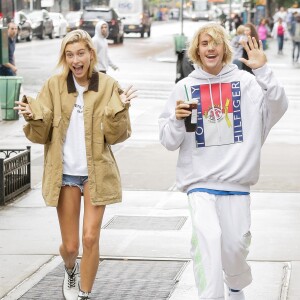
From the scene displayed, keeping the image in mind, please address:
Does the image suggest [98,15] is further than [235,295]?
Yes

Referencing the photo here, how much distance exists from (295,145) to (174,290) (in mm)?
8633

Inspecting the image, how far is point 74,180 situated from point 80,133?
11.8 inches

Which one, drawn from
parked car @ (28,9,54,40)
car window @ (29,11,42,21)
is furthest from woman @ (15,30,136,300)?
car window @ (29,11,42,21)

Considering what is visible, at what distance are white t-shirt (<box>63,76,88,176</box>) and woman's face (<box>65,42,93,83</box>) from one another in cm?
11

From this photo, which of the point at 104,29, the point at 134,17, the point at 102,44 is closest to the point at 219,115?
the point at 104,29

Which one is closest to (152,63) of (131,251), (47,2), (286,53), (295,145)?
(286,53)

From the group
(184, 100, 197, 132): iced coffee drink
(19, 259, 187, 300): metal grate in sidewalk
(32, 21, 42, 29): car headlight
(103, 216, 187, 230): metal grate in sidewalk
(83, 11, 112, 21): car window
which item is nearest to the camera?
(184, 100, 197, 132): iced coffee drink

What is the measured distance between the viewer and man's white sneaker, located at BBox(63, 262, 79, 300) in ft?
23.0

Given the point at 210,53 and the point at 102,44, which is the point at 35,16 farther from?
the point at 210,53

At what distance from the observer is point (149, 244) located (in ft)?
29.3

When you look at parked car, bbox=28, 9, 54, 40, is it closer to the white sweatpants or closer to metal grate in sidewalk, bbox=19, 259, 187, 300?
metal grate in sidewalk, bbox=19, 259, 187, 300

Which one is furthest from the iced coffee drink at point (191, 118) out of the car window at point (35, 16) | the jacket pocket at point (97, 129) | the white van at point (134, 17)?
the white van at point (134, 17)

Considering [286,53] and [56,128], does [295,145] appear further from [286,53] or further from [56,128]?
[286,53]

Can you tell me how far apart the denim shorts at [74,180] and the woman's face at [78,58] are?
617mm
